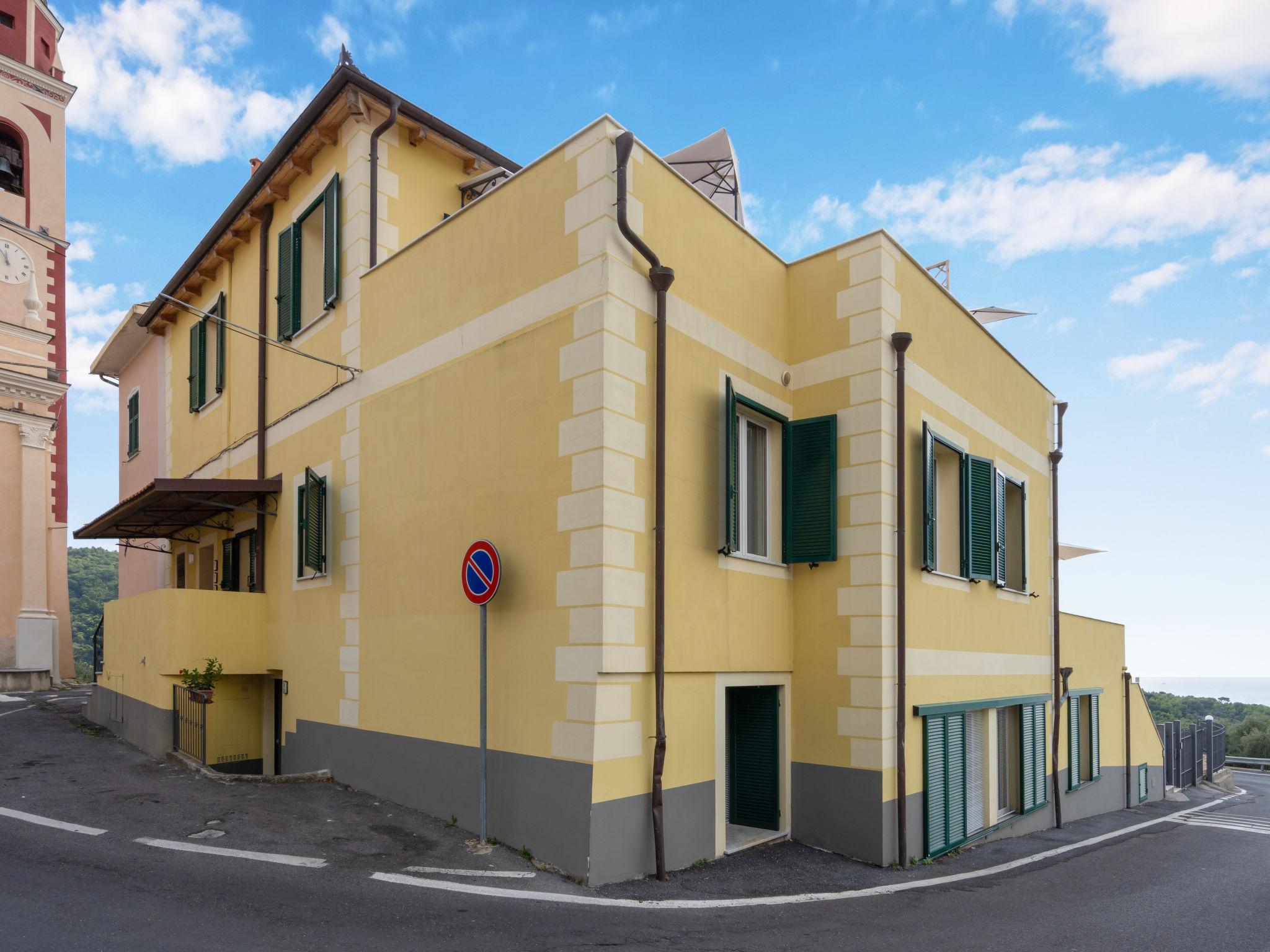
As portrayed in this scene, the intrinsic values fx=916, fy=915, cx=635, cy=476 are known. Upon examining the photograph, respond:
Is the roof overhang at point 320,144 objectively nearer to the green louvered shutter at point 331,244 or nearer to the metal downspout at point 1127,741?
the green louvered shutter at point 331,244

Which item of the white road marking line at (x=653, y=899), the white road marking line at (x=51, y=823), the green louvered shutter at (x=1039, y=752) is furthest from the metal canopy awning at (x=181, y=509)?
the green louvered shutter at (x=1039, y=752)

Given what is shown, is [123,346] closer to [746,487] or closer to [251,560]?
[251,560]

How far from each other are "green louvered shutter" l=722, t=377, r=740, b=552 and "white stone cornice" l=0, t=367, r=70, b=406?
67.8 feet

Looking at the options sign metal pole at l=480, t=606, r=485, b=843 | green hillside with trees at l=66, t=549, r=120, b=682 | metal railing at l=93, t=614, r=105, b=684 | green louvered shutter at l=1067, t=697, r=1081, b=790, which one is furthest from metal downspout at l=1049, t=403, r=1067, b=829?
green hillside with trees at l=66, t=549, r=120, b=682

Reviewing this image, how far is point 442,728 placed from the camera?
8.84 meters

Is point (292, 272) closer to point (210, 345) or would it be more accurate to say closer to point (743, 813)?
point (210, 345)

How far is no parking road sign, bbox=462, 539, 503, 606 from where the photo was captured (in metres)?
7.86

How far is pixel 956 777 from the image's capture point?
10.2 m

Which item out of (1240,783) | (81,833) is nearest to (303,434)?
(81,833)

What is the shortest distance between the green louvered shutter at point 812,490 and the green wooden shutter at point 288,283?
7423 mm

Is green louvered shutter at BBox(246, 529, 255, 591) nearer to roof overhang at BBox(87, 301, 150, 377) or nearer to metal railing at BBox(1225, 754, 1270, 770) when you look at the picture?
roof overhang at BBox(87, 301, 150, 377)

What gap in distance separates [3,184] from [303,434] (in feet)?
55.7

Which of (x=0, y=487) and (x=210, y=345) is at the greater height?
(x=210, y=345)

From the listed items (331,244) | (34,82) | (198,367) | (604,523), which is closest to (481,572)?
(604,523)
